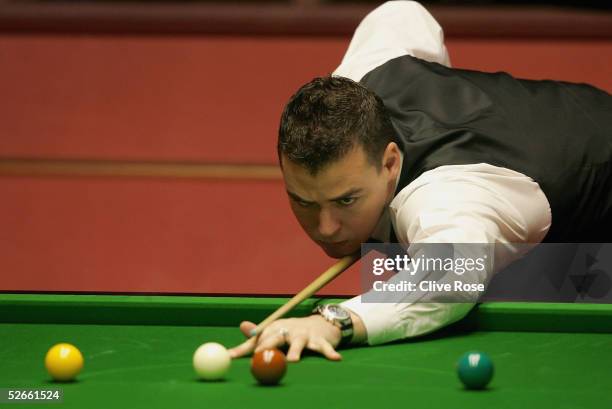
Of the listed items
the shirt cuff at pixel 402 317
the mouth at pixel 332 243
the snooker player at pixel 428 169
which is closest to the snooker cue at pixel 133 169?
the snooker player at pixel 428 169

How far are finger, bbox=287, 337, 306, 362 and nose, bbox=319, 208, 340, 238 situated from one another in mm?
457

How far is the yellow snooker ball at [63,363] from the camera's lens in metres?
1.92

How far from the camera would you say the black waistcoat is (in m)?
2.79

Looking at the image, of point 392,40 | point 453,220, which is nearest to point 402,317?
point 453,220

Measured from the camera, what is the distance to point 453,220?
240cm

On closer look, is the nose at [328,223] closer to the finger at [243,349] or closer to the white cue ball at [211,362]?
the finger at [243,349]

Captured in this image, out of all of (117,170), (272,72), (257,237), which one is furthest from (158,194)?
(272,72)

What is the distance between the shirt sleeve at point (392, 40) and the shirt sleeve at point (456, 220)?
0.78 metres

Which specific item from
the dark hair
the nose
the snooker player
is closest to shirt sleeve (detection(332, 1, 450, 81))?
the snooker player

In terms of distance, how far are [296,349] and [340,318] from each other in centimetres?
16

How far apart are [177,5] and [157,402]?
497 cm

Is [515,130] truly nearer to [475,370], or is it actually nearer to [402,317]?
[402,317]

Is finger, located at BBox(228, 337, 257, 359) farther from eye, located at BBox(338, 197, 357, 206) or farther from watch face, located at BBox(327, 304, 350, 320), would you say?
eye, located at BBox(338, 197, 357, 206)

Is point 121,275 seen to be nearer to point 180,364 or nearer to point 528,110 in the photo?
point 528,110
